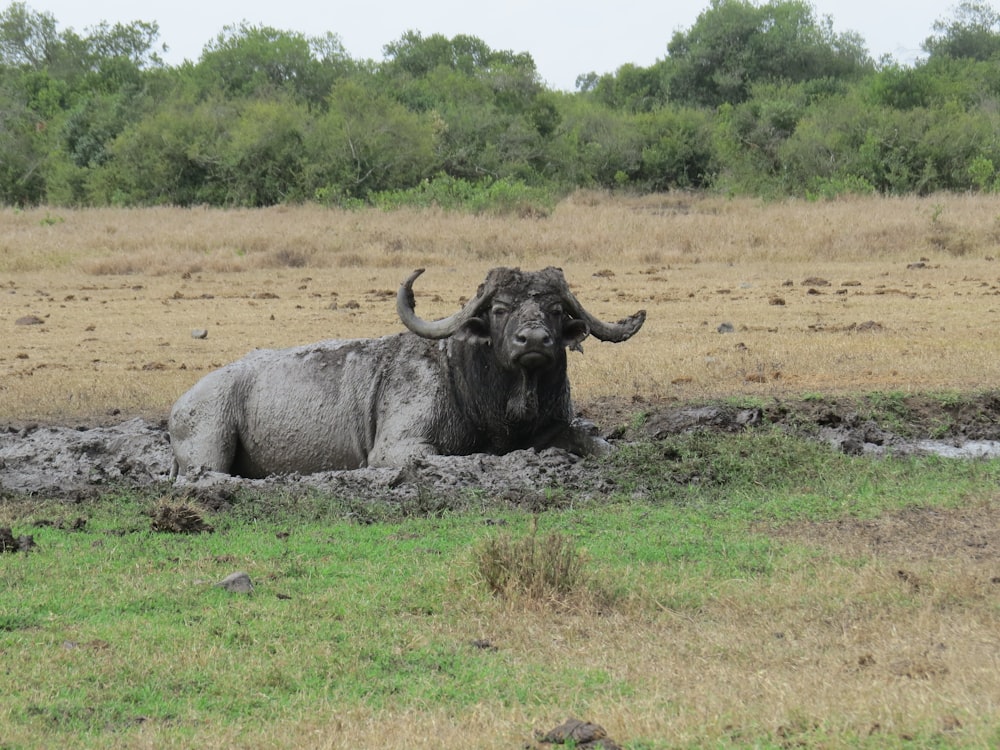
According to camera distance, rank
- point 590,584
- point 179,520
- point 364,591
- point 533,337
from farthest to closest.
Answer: point 533,337 → point 179,520 → point 364,591 → point 590,584

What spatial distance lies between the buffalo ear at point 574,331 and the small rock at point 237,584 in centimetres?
336

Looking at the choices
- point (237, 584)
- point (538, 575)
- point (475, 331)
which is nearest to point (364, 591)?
point (237, 584)

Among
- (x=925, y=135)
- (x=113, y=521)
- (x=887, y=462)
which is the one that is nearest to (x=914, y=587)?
(x=887, y=462)

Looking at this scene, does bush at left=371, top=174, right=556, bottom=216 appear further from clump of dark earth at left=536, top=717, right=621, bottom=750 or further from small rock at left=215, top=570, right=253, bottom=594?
clump of dark earth at left=536, top=717, right=621, bottom=750

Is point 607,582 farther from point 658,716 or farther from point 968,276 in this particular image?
point 968,276

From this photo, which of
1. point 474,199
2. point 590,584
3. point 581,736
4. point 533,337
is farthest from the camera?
point 474,199

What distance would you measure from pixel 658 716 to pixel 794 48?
213ft

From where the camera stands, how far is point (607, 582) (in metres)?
5.53

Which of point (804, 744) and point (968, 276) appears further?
point (968, 276)

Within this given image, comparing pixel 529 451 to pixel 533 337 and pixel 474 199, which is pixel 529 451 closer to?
pixel 533 337

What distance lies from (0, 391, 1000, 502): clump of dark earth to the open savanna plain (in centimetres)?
6

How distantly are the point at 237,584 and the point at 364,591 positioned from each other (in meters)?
0.53

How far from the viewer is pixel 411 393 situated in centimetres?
873

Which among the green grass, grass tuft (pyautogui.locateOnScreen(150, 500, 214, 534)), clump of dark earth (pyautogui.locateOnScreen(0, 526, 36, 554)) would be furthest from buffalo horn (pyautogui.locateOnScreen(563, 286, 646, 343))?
clump of dark earth (pyautogui.locateOnScreen(0, 526, 36, 554))
